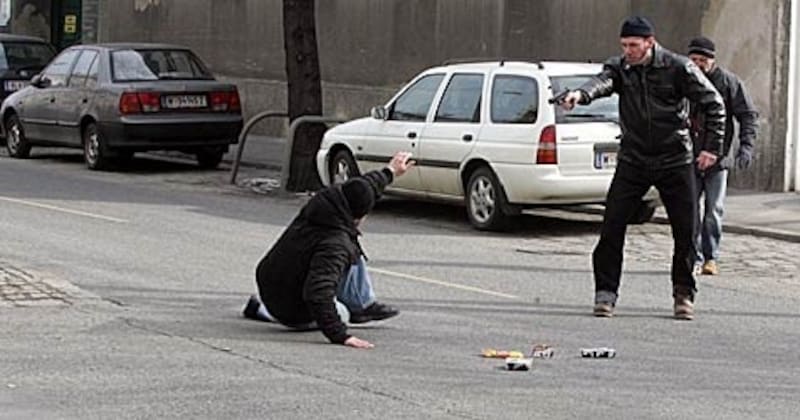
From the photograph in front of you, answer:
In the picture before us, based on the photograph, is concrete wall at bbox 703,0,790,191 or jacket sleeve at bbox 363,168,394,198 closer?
jacket sleeve at bbox 363,168,394,198

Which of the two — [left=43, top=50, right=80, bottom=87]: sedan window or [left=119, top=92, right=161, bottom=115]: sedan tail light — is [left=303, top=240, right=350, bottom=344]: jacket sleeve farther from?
[left=43, top=50, right=80, bottom=87]: sedan window

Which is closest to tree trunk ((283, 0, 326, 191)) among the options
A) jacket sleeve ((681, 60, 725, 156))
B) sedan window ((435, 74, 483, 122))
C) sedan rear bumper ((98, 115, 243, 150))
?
sedan rear bumper ((98, 115, 243, 150))

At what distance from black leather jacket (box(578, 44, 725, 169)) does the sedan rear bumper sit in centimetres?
1169

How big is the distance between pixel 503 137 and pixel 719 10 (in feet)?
17.1

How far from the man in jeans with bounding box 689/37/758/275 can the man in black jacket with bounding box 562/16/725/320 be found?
1720mm

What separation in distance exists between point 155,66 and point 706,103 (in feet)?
42.2

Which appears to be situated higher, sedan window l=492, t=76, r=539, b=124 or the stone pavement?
sedan window l=492, t=76, r=539, b=124

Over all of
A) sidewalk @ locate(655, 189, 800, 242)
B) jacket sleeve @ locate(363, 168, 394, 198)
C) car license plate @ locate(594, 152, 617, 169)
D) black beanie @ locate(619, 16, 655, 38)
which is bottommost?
sidewalk @ locate(655, 189, 800, 242)

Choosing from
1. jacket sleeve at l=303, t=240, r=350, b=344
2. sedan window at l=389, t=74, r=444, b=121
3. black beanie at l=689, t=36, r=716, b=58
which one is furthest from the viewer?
sedan window at l=389, t=74, r=444, b=121

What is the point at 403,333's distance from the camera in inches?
394

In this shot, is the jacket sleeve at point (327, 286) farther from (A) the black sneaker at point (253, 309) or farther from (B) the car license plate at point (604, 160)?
(B) the car license plate at point (604, 160)

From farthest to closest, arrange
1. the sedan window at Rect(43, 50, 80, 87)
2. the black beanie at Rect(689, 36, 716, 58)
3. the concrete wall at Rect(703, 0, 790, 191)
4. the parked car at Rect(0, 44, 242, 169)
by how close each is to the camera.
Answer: the sedan window at Rect(43, 50, 80, 87), the parked car at Rect(0, 44, 242, 169), the concrete wall at Rect(703, 0, 790, 191), the black beanie at Rect(689, 36, 716, 58)

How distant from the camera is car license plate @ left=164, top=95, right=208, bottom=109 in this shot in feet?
71.7

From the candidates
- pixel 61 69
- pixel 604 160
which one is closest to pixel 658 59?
pixel 604 160
